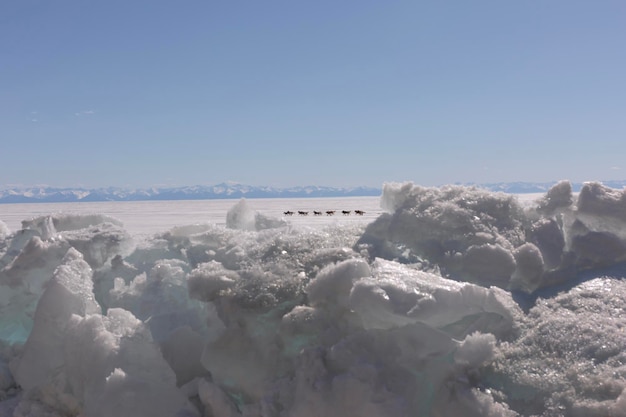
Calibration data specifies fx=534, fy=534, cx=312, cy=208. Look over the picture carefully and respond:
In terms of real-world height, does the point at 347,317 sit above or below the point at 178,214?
above

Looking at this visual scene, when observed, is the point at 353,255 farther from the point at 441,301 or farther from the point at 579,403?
the point at 579,403

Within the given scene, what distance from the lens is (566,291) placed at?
7.43 feet

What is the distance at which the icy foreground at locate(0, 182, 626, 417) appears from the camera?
1.80 metres

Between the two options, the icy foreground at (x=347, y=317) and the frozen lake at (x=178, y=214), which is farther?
the frozen lake at (x=178, y=214)

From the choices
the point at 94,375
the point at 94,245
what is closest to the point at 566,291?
the point at 94,375

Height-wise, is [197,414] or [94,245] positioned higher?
[94,245]

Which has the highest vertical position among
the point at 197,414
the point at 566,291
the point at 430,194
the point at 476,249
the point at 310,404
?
the point at 430,194

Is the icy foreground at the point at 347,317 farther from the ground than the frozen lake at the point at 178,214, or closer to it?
farther from the ground

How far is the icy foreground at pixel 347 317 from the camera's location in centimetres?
180

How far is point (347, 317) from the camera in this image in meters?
2.11

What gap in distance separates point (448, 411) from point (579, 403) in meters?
0.39

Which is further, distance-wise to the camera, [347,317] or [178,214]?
[178,214]

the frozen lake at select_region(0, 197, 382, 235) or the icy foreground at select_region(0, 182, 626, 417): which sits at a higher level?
the icy foreground at select_region(0, 182, 626, 417)

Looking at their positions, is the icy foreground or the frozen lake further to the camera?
the frozen lake
